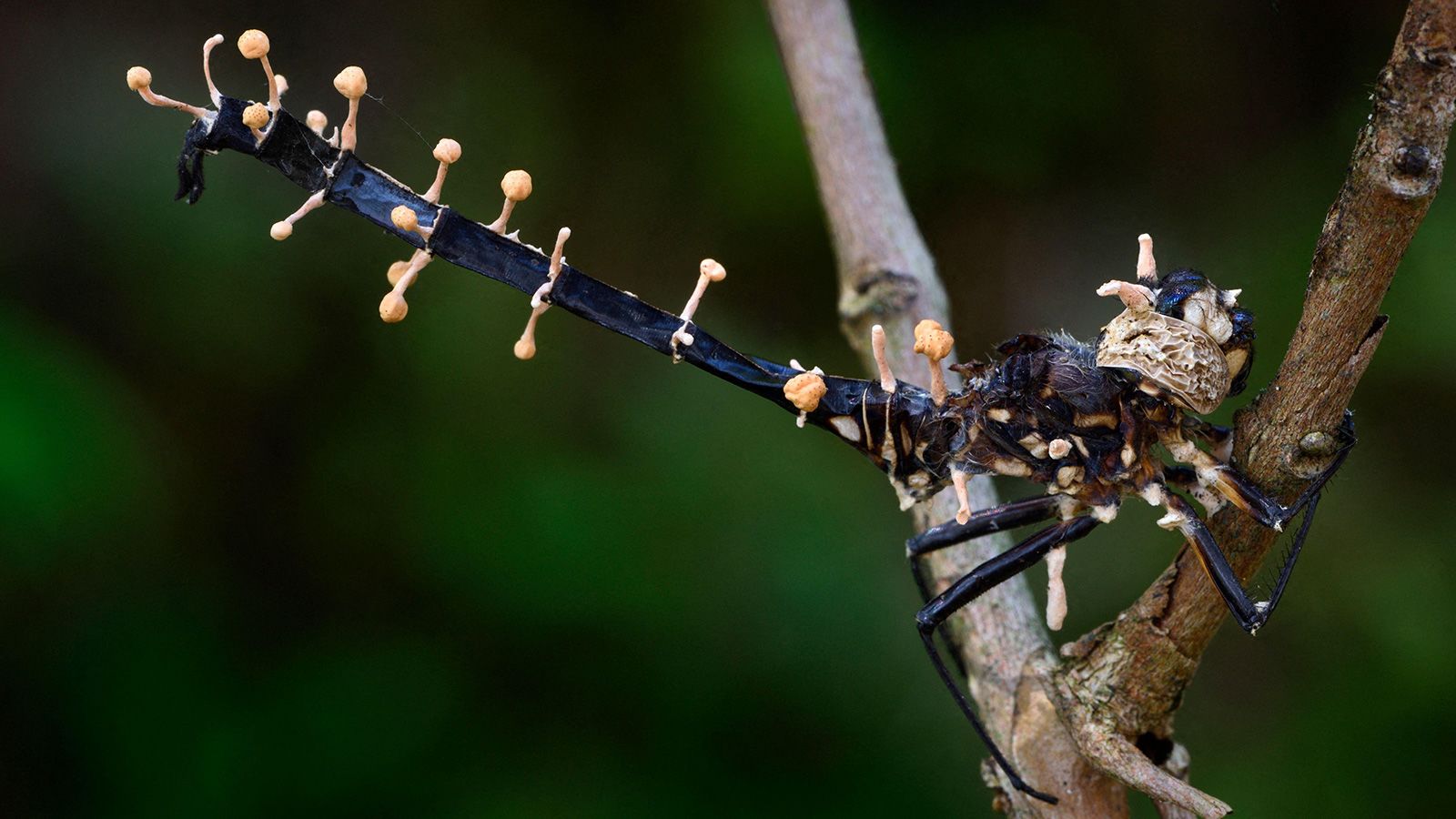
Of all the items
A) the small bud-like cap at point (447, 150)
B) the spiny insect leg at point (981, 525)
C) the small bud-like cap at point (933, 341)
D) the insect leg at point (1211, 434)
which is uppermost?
the small bud-like cap at point (447, 150)

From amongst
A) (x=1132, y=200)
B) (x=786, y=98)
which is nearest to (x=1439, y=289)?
(x=1132, y=200)

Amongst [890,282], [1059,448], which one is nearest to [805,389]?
[1059,448]

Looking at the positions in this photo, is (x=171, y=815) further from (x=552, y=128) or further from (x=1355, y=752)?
(x=1355, y=752)

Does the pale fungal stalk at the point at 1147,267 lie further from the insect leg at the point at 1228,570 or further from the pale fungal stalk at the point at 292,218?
the pale fungal stalk at the point at 292,218

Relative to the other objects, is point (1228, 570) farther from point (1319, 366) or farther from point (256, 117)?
point (256, 117)

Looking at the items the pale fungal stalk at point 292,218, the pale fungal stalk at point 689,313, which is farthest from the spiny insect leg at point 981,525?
the pale fungal stalk at point 292,218

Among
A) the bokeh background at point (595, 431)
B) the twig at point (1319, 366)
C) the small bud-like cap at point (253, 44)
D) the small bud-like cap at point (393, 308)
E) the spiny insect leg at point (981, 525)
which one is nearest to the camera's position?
the twig at point (1319, 366)
